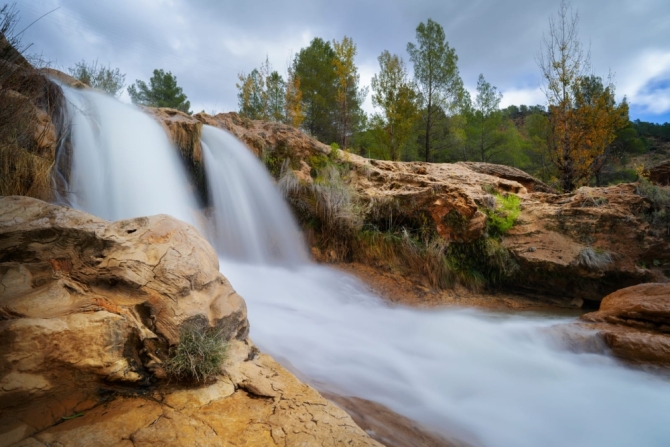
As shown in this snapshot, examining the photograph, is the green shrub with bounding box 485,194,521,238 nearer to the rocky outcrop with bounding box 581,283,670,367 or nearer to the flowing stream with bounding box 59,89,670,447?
the flowing stream with bounding box 59,89,670,447

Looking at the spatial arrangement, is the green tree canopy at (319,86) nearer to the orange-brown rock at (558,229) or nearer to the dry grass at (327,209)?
the dry grass at (327,209)

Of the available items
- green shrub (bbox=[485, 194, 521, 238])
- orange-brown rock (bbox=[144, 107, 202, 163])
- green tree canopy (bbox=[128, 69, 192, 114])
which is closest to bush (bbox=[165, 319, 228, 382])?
orange-brown rock (bbox=[144, 107, 202, 163])

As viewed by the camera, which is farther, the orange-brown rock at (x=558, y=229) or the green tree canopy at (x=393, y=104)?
the green tree canopy at (x=393, y=104)

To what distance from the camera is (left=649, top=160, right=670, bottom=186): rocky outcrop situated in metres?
8.29

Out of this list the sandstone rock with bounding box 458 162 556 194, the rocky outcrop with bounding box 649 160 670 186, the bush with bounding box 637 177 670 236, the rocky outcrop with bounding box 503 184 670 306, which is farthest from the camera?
the sandstone rock with bounding box 458 162 556 194

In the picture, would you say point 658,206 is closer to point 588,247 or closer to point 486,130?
point 588,247

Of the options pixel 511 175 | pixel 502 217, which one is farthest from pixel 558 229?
pixel 511 175

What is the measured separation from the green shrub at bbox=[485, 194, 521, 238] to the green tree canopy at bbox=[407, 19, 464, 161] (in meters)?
10.2

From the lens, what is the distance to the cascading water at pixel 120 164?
4.84 meters

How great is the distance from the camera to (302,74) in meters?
20.9

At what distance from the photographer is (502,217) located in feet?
22.5

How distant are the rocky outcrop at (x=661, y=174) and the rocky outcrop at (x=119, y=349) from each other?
1078 centimetres

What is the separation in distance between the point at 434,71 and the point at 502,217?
510 inches

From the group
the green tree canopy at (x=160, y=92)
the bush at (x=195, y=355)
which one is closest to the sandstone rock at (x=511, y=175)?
the bush at (x=195, y=355)
